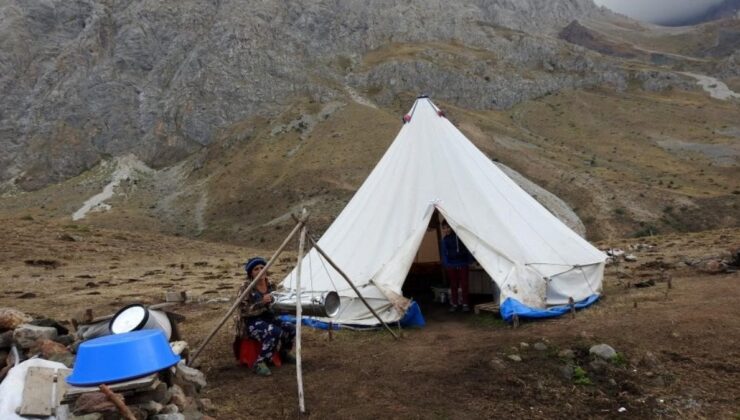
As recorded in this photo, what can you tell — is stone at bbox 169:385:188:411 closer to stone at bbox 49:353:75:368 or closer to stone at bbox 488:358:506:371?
stone at bbox 49:353:75:368

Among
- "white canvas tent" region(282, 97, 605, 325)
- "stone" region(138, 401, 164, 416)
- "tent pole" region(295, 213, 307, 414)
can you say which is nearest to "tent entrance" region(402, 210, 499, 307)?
"white canvas tent" region(282, 97, 605, 325)

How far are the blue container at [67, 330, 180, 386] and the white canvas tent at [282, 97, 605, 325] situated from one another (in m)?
4.29

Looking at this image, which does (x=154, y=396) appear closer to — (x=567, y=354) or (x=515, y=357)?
(x=515, y=357)

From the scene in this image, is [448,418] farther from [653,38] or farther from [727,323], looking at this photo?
[653,38]

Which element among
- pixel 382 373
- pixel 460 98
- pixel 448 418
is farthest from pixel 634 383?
pixel 460 98

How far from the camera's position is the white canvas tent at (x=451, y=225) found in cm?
882

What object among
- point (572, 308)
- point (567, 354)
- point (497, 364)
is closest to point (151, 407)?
point (497, 364)

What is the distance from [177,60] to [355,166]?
136 feet

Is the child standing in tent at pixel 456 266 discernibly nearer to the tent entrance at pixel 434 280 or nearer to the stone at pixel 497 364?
the tent entrance at pixel 434 280

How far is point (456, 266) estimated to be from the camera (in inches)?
388

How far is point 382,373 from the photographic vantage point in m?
6.62

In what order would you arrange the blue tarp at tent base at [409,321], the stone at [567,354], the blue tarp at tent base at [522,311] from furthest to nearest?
the blue tarp at tent base at [409,321]
the blue tarp at tent base at [522,311]
the stone at [567,354]

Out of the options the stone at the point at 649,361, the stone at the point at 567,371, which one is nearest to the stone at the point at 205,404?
the stone at the point at 567,371

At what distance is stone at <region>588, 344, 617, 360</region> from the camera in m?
6.36
